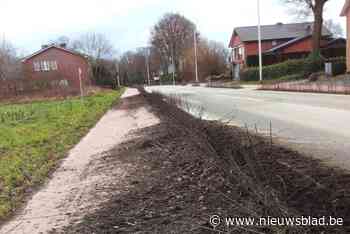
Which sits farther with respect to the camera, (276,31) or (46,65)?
(46,65)

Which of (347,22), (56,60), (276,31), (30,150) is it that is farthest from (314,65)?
(56,60)

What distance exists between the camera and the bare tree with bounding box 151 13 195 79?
299ft

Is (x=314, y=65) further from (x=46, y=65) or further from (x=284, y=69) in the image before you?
(x=46, y=65)

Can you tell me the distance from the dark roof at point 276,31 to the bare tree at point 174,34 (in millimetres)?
28411

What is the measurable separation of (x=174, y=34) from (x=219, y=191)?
8882cm

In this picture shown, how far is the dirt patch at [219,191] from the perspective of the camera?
3.70 metres

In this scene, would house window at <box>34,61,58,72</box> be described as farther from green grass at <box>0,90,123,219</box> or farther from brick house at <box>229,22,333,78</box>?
green grass at <box>0,90,123,219</box>

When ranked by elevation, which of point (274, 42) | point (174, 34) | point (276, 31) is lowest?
point (274, 42)

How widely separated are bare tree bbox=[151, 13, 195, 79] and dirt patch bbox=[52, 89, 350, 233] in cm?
8408

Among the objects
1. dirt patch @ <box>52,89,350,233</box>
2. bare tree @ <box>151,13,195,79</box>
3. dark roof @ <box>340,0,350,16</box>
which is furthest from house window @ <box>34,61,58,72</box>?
dirt patch @ <box>52,89,350,233</box>

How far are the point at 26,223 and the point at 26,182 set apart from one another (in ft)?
7.87

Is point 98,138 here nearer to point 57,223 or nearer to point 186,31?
point 57,223

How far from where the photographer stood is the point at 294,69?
4088 centimetres

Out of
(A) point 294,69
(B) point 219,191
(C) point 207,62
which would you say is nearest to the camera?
(B) point 219,191
